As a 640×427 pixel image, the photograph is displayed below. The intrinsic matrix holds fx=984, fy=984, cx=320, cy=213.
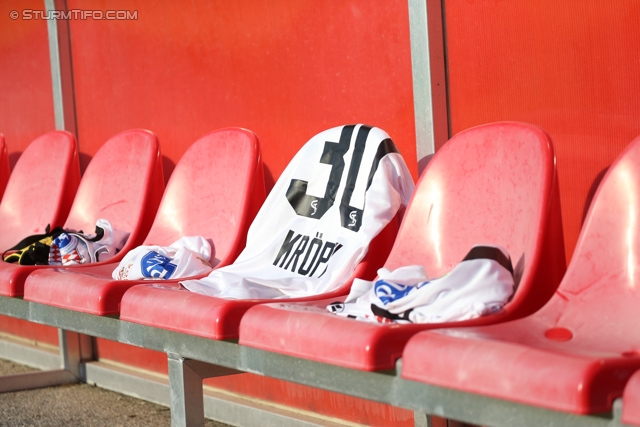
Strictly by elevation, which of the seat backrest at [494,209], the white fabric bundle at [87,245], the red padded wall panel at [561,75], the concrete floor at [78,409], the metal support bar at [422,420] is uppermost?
the red padded wall panel at [561,75]

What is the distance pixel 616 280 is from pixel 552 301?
0.43ft

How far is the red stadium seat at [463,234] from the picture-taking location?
1778 mm

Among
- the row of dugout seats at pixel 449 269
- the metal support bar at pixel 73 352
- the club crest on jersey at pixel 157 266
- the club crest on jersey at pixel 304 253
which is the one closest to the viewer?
Result: the row of dugout seats at pixel 449 269

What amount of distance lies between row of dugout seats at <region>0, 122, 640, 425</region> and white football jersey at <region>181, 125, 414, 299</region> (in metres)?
0.08

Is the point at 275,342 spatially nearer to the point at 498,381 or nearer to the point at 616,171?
the point at 498,381

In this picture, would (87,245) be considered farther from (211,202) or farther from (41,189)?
(41,189)

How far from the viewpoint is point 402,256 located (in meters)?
2.39

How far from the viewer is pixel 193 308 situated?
215cm

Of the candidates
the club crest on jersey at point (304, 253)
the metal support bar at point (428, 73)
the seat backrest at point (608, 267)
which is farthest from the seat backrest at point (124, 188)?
the seat backrest at point (608, 267)

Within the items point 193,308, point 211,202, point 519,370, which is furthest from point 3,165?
point 519,370

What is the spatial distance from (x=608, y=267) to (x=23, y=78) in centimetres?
342

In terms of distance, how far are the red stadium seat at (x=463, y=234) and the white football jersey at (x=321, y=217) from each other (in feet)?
0.56

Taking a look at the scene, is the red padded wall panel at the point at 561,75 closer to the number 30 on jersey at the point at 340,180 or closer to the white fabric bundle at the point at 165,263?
the number 30 on jersey at the point at 340,180

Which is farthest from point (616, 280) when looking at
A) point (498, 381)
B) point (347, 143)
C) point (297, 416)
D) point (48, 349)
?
point (48, 349)
